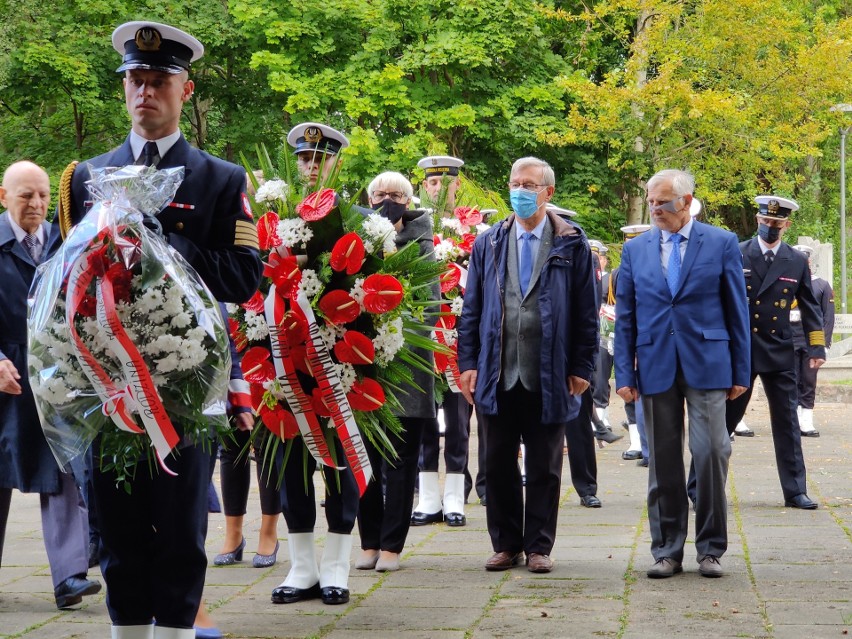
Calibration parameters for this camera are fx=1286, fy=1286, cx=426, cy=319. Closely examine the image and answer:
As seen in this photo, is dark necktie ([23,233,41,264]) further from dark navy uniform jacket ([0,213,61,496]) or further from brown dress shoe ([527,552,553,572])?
brown dress shoe ([527,552,553,572])

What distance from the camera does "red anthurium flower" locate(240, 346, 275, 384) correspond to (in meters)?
6.05

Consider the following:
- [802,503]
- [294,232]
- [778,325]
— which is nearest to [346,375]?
[294,232]

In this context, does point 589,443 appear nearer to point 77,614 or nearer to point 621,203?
point 77,614

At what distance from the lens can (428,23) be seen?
84.6ft

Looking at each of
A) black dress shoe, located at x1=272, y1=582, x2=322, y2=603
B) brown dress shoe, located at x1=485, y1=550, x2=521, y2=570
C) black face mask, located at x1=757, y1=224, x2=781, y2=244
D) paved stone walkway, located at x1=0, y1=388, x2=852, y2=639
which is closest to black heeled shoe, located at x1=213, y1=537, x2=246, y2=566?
paved stone walkway, located at x1=0, y1=388, x2=852, y2=639

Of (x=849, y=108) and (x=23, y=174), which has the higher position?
(x=849, y=108)

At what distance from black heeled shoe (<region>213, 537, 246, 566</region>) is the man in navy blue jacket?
1501 millimetres

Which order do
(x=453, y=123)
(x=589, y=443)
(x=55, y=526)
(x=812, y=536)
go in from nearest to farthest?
1. (x=55, y=526)
2. (x=812, y=536)
3. (x=589, y=443)
4. (x=453, y=123)

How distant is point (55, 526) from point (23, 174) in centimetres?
188

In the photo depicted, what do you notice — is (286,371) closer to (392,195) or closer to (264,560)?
(392,195)

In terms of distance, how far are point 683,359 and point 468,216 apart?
2.90m

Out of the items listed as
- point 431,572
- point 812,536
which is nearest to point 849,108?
point 812,536

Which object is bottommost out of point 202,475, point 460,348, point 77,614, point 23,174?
point 77,614

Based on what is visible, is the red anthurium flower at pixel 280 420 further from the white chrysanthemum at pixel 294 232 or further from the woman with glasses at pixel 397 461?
the woman with glasses at pixel 397 461
